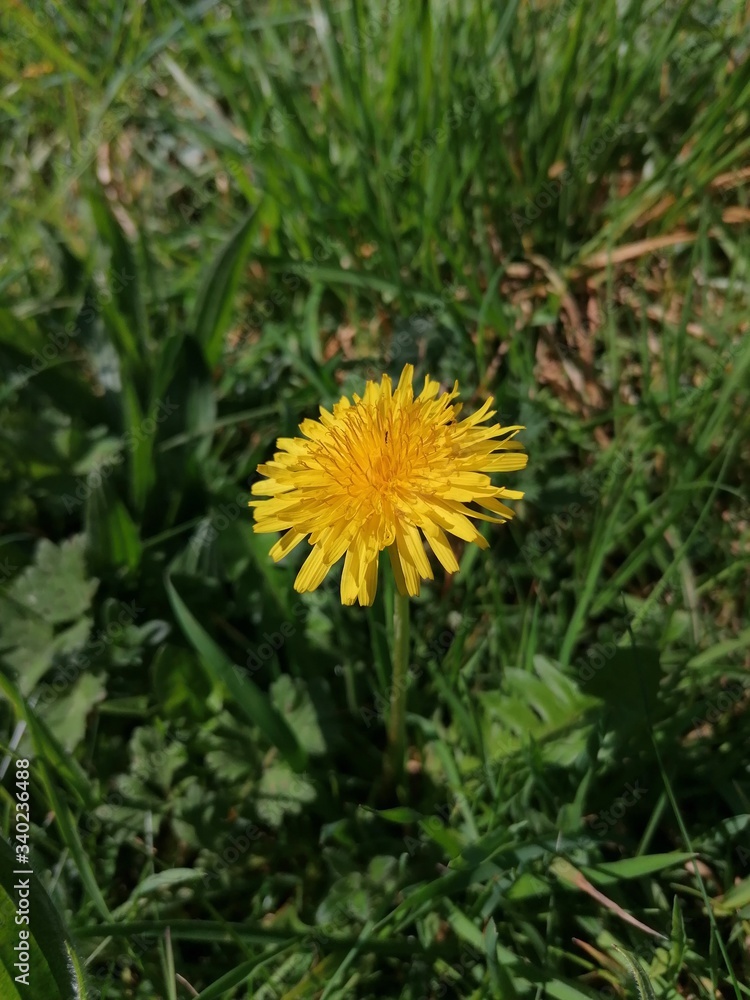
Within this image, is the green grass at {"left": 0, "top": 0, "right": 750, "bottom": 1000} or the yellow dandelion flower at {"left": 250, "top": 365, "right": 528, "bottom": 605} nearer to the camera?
the yellow dandelion flower at {"left": 250, "top": 365, "right": 528, "bottom": 605}

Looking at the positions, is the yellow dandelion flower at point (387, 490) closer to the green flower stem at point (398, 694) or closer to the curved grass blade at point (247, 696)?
the green flower stem at point (398, 694)

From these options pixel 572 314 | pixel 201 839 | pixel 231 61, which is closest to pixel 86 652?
pixel 201 839

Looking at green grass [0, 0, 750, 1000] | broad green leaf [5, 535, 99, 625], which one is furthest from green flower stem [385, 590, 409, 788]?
broad green leaf [5, 535, 99, 625]

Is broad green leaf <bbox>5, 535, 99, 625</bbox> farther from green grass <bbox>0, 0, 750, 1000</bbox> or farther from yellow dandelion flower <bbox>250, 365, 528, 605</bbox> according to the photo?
yellow dandelion flower <bbox>250, 365, 528, 605</bbox>

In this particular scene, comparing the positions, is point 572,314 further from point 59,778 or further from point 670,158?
point 59,778

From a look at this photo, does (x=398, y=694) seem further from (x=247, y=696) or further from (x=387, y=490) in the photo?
(x=387, y=490)

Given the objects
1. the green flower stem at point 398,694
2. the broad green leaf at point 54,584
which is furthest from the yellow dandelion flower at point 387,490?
the broad green leaf at point 54,584
